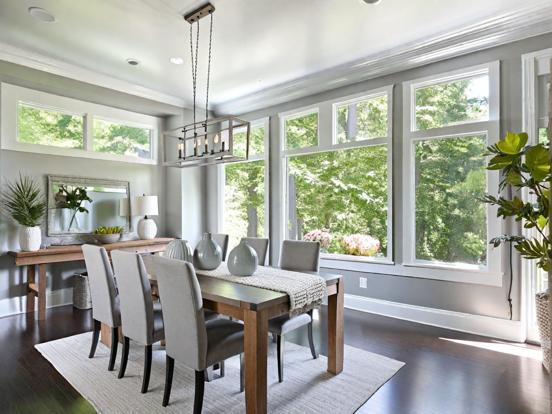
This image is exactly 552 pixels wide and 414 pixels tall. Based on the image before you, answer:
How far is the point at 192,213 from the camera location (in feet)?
19.6

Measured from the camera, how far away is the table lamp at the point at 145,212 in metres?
5.26

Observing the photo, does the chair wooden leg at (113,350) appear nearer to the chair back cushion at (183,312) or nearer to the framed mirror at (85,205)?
the chair back cushion at (183,312)

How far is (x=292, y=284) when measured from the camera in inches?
93.0

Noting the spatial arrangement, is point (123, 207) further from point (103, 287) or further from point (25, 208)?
point (103, 287)

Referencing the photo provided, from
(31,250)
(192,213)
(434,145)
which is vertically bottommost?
(31,250)

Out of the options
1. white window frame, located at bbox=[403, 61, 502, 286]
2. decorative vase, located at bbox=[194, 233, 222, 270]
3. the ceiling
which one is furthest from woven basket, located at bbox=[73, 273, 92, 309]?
white window frame, located at bbox=[403, 61, 502, 286]

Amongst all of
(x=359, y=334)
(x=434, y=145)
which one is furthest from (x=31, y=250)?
(x=434, y=145)

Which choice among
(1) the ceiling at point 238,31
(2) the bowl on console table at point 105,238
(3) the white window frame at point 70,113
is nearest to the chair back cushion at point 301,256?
(1) the ceiling at point 238,31

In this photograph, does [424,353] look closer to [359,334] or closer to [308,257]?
[359,334]

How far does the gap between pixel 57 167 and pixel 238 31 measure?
10.3 ft

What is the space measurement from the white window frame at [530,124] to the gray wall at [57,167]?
4.81 m

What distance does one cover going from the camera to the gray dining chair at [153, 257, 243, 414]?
1.96 m

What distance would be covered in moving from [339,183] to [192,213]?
107 inches

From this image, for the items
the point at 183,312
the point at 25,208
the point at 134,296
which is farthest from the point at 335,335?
the point at 25,208
